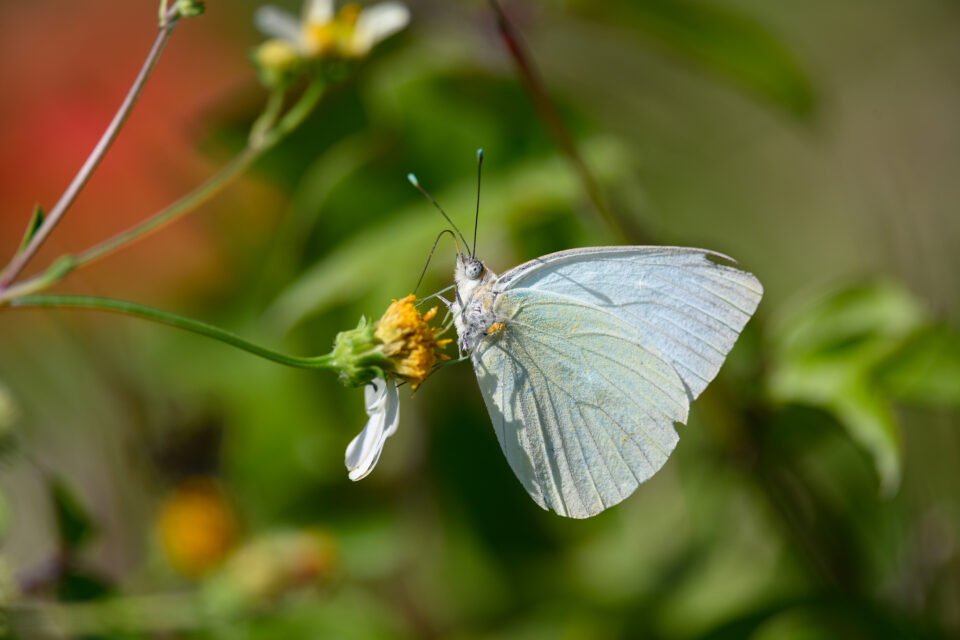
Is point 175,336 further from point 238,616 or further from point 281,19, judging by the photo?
point 281,19

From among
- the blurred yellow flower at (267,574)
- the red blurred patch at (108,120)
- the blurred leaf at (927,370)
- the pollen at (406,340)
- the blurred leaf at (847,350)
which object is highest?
the red blurred patch at (108,120)

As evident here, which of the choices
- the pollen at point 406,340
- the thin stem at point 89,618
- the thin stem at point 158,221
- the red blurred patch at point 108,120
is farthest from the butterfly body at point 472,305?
the red blurred patch at point 108,120

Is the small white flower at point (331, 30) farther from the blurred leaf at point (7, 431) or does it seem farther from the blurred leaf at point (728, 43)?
the blurred leaf at point (7, 431)

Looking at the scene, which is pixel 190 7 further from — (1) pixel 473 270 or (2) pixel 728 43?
(2) pixel 728 43

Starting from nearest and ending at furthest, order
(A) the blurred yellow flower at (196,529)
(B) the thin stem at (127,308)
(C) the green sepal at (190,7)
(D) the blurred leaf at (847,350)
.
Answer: (B) the thin stem at (127,308) < (C) the green sepal at (190,7) < (D) the blurred leaf at (847,350) < (A) the blurred yellow flower at (196,529)

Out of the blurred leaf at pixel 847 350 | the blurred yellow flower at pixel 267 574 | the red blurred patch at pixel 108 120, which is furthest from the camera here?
the red blurred patch at pixel 108 120

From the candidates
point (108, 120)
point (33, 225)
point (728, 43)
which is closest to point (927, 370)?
point (728, 43)

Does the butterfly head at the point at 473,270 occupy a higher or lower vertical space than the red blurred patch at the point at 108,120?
lower
